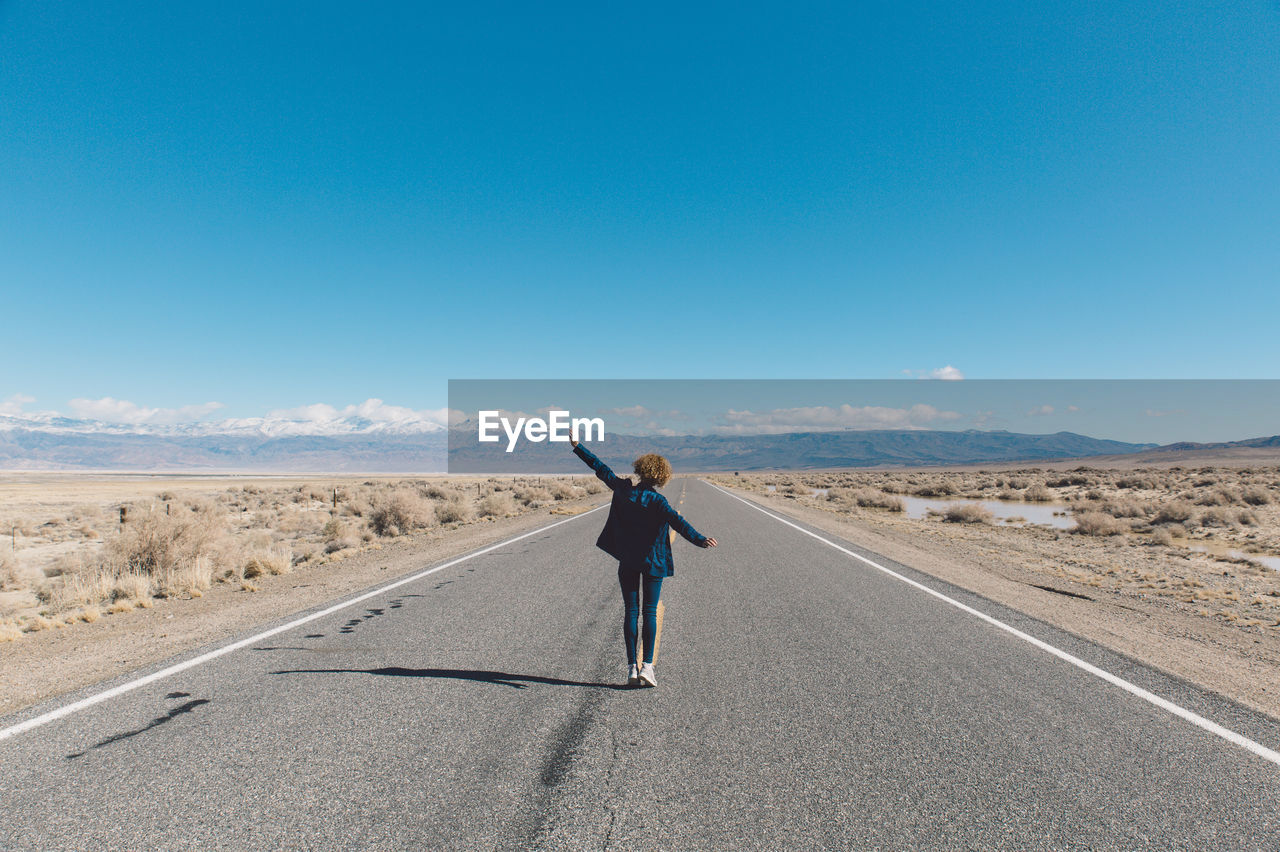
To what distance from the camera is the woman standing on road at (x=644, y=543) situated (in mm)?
5047

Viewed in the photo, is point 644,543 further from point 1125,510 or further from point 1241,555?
point 1125,510

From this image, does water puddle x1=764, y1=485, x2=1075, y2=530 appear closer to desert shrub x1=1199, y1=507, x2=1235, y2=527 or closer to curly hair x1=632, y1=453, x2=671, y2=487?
desert shrub x1=1199, y1=507, x2=1235, y2=527

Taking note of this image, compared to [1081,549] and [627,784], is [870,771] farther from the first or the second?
[1081,549]

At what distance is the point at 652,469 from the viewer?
521cm

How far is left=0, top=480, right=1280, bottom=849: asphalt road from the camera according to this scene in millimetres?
3020

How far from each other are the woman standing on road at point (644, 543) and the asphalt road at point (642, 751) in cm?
37

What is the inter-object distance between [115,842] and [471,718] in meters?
1.85

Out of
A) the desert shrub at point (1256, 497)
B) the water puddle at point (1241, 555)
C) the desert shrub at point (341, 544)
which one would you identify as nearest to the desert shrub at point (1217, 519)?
the water puddle at point (1241, 555)

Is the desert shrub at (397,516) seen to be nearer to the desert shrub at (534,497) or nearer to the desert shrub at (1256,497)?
the desert shrub at (534,497)

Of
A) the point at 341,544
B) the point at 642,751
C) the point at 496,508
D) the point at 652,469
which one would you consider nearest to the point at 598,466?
the point at 652,469

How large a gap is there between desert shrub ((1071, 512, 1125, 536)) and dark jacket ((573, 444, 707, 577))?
22.6 meters

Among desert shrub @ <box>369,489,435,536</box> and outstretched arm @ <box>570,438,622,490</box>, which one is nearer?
outstretched arm @ <box>570,438,622,490</box>

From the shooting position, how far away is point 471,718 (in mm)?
4301

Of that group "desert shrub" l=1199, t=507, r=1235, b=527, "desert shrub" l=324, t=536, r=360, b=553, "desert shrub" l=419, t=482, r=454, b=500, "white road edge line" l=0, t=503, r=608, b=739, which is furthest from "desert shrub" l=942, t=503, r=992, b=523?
"white road edge line" l=0, t=503, r=608, b=739
